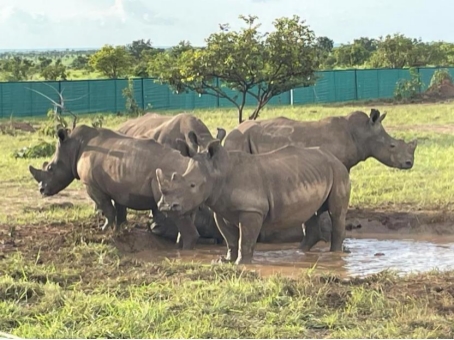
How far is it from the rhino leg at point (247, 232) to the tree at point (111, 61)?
4148cm

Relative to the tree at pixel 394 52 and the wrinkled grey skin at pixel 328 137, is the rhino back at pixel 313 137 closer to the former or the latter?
the wrinkled grey skin at pixel 328 137

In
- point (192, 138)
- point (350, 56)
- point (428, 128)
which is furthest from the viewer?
point (350, 56)

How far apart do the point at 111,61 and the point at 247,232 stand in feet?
139

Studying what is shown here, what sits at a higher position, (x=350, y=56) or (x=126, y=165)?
(x=350, y=56)

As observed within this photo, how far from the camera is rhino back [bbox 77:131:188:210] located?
994 cm

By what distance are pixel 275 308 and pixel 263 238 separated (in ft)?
13.7

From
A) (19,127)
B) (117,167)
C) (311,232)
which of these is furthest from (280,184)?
(19,127)

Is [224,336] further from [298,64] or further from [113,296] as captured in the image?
[298,64]

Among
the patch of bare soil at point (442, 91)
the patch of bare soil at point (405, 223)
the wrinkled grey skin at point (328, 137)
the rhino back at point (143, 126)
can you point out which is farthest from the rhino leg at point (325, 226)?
the patch of bare soil at point (442, 91)

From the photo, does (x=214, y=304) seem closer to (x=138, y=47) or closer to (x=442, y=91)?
(x=442, y=91)

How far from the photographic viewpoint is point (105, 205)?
10430 mm

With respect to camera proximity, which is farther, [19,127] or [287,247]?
[19,127]

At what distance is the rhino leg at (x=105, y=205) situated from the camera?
10.4m

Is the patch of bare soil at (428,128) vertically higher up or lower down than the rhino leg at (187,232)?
higher up
